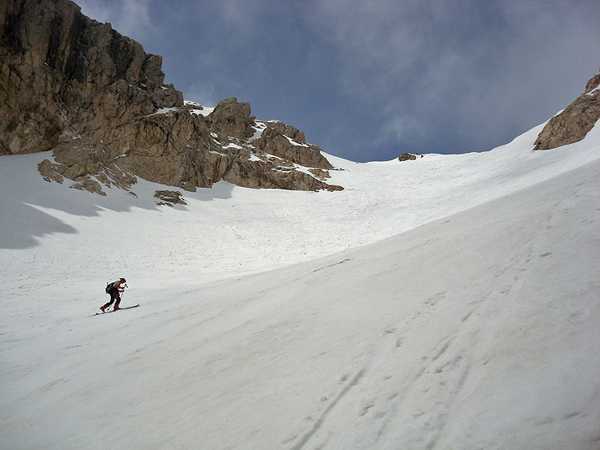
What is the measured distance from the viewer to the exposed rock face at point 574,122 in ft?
120

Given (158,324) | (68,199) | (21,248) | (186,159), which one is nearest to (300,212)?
(186,159)

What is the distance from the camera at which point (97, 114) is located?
4059cm

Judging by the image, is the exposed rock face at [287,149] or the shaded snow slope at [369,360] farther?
the exposed rock face at [287,149]

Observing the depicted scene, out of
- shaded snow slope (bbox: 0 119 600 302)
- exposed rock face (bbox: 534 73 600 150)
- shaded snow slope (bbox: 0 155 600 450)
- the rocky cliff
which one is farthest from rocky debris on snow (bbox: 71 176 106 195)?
exposed rock face (bbox: 534 73 600 150)

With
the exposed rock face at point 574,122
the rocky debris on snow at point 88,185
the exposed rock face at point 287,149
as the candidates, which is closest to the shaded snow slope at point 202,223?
the rocky debris on snow at point 88,185

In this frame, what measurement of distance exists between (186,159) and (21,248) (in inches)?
1037

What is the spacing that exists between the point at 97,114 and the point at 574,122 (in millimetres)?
52073

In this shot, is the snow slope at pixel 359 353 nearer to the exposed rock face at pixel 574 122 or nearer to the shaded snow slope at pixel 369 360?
the shaded snow slope at pixel 369 360

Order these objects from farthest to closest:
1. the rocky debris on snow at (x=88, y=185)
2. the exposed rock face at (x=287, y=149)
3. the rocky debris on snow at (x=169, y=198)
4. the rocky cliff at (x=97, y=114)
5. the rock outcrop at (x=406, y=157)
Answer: the rock outcrop at (x=406, y=157)
the exposed rock face at (x=287, y=149)
the rocky debris on snow at (x=169, y=198)
the rocky cliff at (x=97, y=114)
the rocky debris on snow at (x=88, y=185)

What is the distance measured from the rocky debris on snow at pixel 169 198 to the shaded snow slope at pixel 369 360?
27591mm

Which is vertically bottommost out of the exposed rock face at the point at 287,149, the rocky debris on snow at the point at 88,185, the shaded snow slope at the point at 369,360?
the shaded snow slope at the point at 369,360

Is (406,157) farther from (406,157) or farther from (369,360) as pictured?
(369,360)

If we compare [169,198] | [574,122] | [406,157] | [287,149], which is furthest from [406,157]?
[169,198]

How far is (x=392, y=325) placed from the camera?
5500mm
